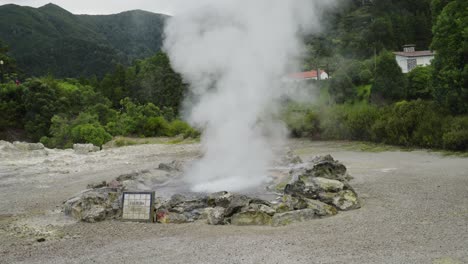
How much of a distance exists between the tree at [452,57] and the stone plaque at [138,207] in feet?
53.7

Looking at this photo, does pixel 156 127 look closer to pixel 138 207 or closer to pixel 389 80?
pixel 389 80

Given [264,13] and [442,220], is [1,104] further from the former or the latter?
[442,220]

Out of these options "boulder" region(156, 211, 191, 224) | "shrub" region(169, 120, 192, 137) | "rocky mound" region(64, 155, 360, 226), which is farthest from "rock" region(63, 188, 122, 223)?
"shrub" region(169, 120, 192, 137)

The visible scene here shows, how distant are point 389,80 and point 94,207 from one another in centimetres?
2807

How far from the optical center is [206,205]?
10820 millimetres

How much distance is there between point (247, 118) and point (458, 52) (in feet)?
40.3

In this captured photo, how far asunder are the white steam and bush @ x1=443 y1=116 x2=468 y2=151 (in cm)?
864

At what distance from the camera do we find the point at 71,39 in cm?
9231

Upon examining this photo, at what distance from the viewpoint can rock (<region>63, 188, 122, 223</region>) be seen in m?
10.4

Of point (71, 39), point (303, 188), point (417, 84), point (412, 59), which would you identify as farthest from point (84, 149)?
point (71, 39)

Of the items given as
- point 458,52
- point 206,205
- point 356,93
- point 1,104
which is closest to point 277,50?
point 206,205

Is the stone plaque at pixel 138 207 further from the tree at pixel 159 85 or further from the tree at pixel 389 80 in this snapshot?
the tree at pixel 159 85

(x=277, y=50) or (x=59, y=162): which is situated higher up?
(x=277, y=50)

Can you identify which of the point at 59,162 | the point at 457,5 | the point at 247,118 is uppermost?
the point at 457,5
